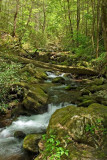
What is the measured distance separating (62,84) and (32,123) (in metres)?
6.21

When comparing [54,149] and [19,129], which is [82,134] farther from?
[19,129]

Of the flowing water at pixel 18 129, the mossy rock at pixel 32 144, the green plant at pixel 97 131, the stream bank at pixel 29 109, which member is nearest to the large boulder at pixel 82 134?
the green plant at pixel 97 131

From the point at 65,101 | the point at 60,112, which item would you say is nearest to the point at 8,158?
the point at 60,112

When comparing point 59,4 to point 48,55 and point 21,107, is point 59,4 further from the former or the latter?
point 21,107

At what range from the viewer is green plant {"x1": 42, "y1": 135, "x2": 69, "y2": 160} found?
3.08 m

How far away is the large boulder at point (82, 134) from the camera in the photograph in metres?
3.15

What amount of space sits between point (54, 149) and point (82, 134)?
2.70 ft

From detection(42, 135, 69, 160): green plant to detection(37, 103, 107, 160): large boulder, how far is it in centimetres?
4

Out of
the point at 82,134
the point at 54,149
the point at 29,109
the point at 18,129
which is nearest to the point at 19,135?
the point at 18,129

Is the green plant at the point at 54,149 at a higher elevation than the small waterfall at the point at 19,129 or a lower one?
higher

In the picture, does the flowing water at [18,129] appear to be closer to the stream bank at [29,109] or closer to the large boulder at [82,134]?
the stream bank at [29,109]

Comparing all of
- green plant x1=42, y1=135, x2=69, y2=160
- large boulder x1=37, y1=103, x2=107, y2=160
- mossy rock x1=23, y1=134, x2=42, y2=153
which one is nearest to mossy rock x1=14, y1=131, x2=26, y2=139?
mossy rock x1=23, y1=134, x2=42, y2=153

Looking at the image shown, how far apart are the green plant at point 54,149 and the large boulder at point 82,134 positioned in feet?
0.13

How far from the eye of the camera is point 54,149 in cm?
329
